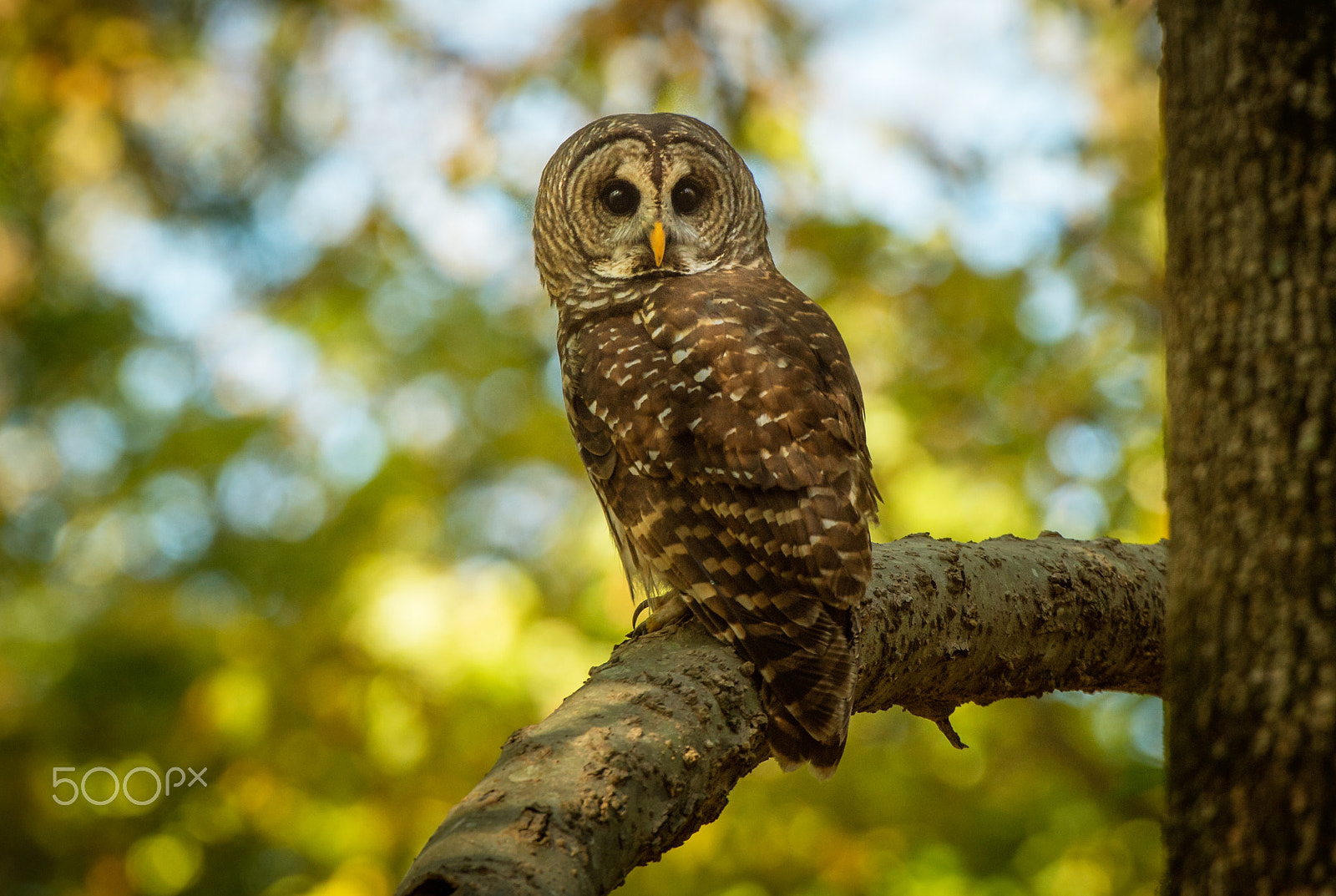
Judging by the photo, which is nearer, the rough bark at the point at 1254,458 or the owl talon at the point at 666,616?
the rough bark at the point at 1254,458

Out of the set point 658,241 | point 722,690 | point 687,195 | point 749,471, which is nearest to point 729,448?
point 749,471

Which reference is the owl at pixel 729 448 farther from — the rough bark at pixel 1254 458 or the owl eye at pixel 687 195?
the rough bark at pixel 1254 458

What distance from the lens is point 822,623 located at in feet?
8.95

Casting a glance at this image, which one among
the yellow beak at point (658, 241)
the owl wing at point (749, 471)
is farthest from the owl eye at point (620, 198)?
the owl wing at point (749, 471)

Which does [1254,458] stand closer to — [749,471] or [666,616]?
[749,471]

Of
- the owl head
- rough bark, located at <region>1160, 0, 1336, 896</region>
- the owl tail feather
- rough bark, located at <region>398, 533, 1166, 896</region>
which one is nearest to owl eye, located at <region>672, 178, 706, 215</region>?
the owl head

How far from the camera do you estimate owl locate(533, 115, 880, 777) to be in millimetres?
2715

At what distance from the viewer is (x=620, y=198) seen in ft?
14.1

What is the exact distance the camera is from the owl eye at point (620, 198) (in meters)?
4.25

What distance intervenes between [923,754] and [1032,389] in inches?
87.1

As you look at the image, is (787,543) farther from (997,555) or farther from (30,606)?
(30,606)

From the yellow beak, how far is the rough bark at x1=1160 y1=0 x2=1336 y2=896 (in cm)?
253

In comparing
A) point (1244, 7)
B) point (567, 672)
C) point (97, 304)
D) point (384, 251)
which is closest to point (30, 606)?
point (97, 304)

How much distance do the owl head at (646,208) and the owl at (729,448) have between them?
0.01 m
